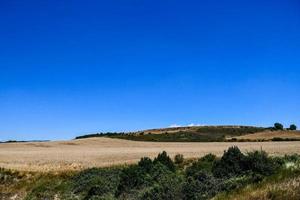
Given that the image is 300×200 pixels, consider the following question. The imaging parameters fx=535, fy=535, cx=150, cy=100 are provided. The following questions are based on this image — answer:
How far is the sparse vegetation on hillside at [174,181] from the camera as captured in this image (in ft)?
41.7

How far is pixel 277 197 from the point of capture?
10680 millimetres

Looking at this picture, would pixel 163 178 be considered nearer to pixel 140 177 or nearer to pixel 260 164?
pixel 140 177

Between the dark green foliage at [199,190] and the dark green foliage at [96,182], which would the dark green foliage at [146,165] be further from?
the dark green foliage at [199,190]

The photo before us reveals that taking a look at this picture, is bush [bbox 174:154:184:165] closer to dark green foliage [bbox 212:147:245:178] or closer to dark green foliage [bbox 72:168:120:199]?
dark green foliage [bbox 72:168:120:199]

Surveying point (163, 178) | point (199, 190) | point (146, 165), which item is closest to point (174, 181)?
point (163, 178)

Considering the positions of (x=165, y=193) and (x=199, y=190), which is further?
(x=165, y=193)

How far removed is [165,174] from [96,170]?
30.3 ft

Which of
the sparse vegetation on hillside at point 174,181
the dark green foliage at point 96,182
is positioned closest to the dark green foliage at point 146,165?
the sparse vegetation on hillside at point 174,181

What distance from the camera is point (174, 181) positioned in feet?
64.3

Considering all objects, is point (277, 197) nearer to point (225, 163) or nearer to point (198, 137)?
point (225, 163)

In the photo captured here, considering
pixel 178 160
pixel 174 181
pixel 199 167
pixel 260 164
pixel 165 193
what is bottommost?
pixel 165 193

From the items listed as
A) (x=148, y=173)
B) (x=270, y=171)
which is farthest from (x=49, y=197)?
(x=270, y=171)

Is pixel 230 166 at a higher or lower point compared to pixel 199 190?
higher

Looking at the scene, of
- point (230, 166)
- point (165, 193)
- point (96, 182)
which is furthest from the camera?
point (96, 182)
